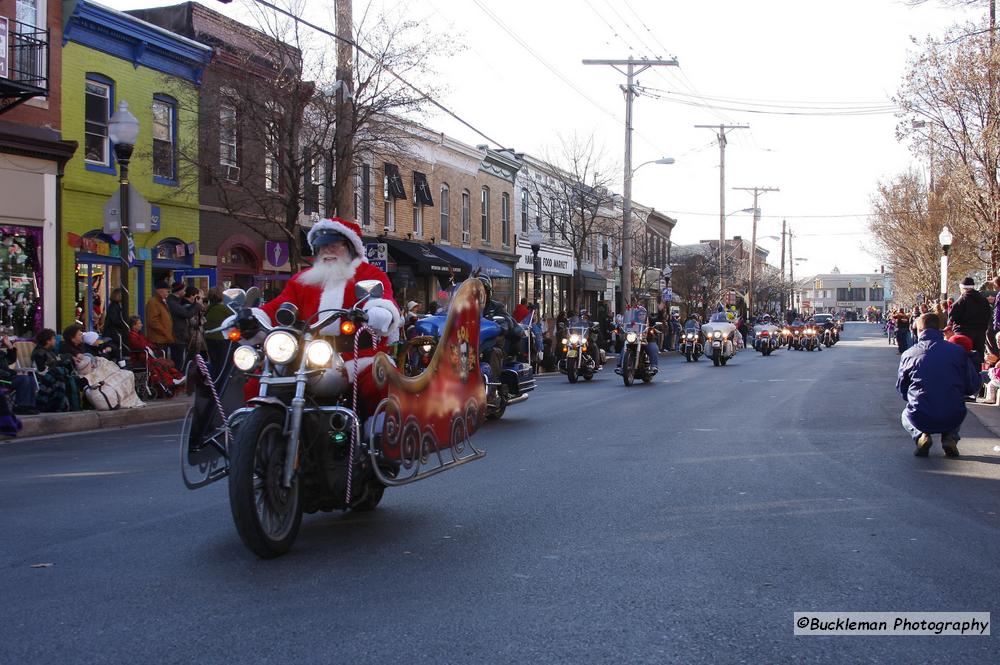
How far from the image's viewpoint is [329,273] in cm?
630

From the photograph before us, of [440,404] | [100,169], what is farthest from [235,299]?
[100,169]

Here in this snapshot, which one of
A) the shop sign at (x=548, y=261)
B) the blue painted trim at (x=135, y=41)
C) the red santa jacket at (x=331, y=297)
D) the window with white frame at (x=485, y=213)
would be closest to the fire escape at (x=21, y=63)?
the blue painted trim at (x=135, y=41)

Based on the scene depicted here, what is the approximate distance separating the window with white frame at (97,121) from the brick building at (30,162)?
3.36ft

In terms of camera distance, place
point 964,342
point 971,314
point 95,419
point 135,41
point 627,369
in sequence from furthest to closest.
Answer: point 135,41, point 627,369, point 971,314, point 95,419, point 964,342

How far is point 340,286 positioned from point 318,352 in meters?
0.98

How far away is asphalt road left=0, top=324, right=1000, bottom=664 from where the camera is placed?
160 inches

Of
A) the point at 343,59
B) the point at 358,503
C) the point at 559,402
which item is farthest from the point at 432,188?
the point at 358,503

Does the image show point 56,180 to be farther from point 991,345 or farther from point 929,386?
point 991,345

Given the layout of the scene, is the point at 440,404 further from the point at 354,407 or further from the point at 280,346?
the point at 280,346

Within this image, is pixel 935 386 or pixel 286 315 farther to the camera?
pixel 935 386

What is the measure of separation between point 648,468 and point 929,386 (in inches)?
116

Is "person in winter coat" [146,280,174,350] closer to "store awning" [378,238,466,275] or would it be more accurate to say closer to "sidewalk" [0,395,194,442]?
"sidewalk" [0,395,194,442]

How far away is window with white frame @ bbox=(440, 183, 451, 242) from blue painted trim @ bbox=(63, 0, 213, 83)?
13919 millimetres

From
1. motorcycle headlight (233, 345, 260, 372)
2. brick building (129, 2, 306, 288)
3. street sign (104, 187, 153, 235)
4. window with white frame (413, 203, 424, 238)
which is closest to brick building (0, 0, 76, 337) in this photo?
brick building (129, 2, 306, 288)
